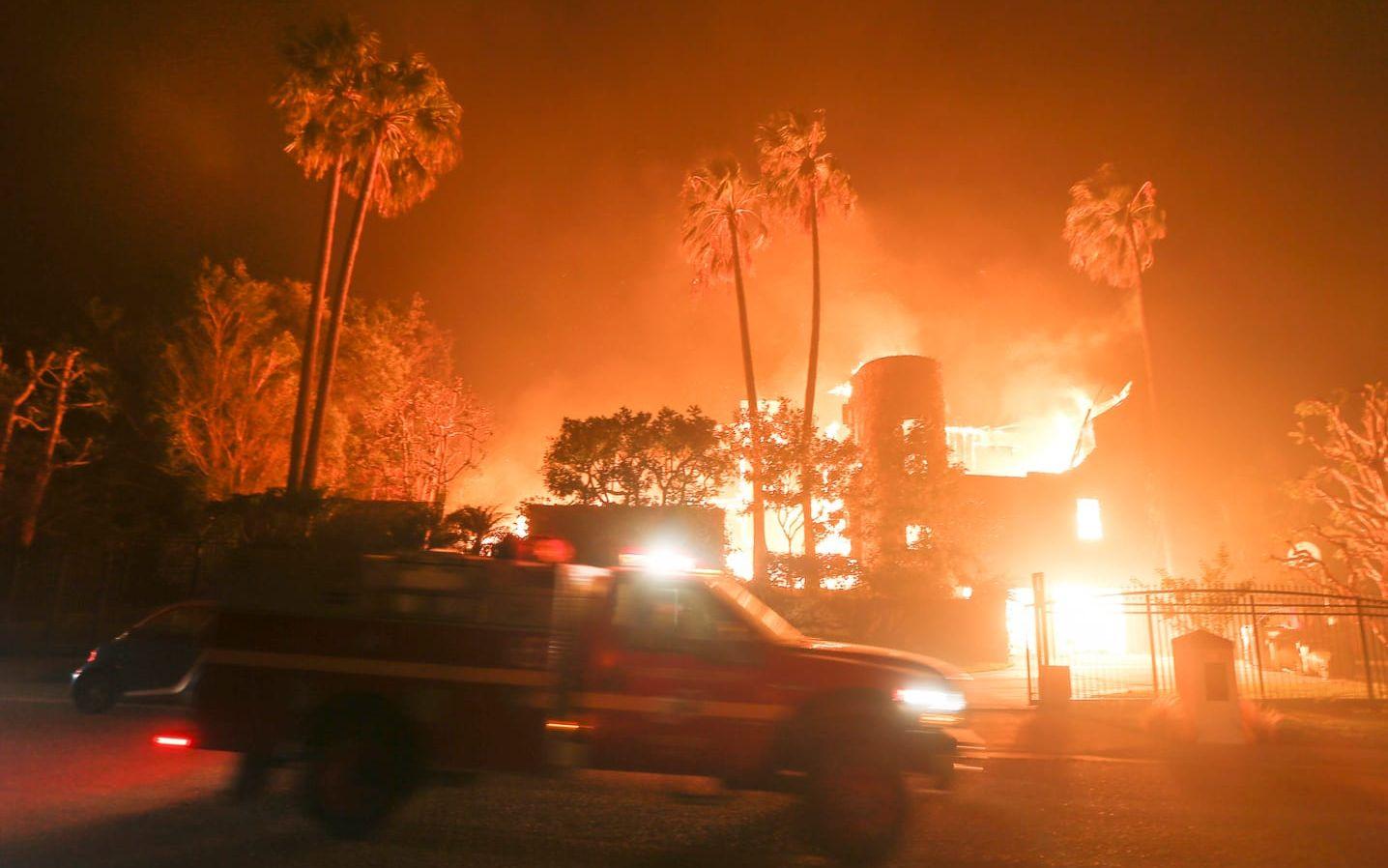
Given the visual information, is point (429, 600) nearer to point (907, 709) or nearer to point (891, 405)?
point (907, 709)

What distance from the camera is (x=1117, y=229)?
112 feet

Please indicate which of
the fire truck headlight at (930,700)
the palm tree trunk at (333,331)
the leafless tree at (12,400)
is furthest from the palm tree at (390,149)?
the fire truck headlight at (930,700)

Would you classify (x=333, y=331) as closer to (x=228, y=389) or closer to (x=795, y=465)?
(x=228, y=389)

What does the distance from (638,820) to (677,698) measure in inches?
61.7

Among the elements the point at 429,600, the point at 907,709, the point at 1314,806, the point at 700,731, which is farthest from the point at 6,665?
the point at 1314,806

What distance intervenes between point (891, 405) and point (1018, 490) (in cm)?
701

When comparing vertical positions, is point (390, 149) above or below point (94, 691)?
above

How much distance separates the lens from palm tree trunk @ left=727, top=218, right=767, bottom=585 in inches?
1056

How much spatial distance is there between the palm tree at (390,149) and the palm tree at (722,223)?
10227 millimetres

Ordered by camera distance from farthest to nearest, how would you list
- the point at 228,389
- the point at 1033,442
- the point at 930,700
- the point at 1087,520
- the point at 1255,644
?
the point at 1033,442 < the point at 1087,520 < the point at 228,389 < the point at 1255,644 < the point at 930,700

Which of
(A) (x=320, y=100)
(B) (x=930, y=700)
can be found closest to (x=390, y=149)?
(A) (x=320, y=100)

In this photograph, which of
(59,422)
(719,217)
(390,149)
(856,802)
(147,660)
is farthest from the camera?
(719,217)

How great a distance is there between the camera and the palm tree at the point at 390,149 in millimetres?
23703

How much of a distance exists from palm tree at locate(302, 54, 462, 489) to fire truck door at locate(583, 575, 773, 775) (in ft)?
62.3
